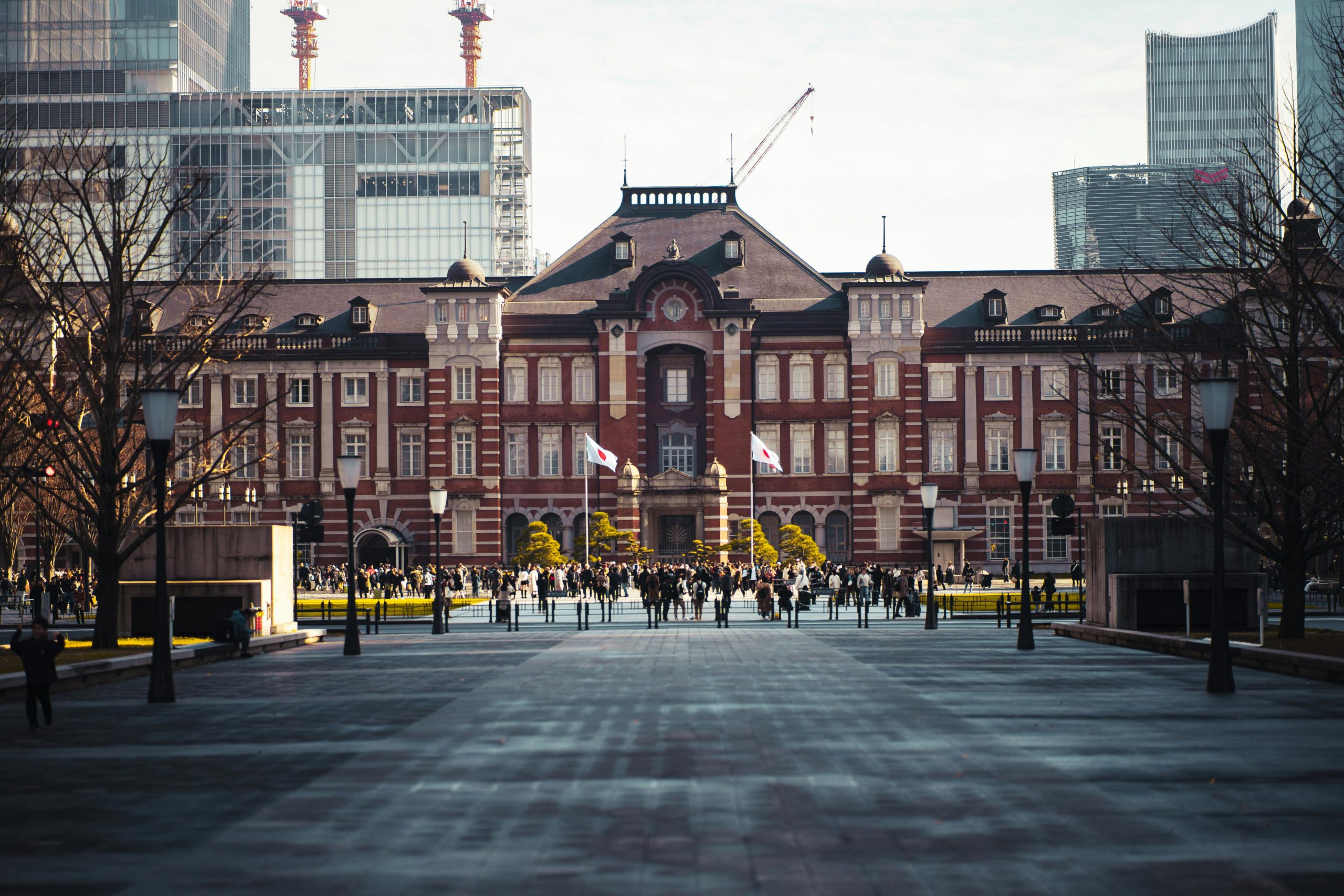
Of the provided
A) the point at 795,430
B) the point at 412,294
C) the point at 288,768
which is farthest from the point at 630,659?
the point at 412,294

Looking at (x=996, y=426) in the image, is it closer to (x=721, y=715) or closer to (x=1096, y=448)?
(x=1096, y=448)

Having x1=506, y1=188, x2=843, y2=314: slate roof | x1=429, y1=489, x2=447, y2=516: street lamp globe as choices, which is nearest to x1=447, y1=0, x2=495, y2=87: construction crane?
x1=506, y1=188, x2=843, y2=314: slate roof

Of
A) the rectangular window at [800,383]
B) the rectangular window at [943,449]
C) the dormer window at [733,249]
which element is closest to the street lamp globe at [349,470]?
the rectangular window at [800,383]

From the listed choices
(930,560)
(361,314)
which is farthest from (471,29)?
(930,560)

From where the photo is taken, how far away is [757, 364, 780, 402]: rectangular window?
279 feet

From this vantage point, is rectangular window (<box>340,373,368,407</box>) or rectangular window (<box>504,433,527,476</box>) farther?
rectangular window (<box>340,373,368,407</box>)

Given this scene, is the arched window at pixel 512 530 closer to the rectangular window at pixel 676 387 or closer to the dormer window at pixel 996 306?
the rectangular window at pixel 676 387

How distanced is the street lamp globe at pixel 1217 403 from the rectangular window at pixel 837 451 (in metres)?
62.2

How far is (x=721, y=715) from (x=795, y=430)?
2608 inches

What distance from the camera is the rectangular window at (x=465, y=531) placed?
85000mm

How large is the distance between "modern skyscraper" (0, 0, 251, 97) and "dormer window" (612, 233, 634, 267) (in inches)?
3530

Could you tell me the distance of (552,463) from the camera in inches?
3381

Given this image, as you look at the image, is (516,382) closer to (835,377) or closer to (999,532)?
(835,377)

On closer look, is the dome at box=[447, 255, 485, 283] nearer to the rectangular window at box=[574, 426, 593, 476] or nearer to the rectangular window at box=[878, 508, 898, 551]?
the rectangular window at box=[574, 426, 593, 476]
